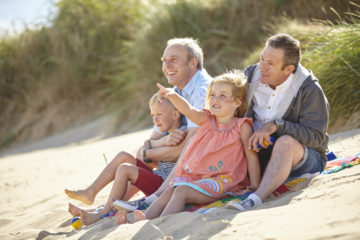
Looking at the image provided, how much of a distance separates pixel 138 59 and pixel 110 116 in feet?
6.13

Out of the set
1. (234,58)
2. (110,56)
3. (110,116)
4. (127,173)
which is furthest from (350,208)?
(110,56)

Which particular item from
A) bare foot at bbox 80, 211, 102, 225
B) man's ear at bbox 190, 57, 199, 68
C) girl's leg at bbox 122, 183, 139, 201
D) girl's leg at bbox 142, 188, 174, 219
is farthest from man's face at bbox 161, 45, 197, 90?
bare foot at bbox 80, 211, 102, 225

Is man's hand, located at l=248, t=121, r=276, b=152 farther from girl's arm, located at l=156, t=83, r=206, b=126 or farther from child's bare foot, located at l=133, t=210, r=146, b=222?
child's bare foot, located at l=133, t=210, r=146, b=222

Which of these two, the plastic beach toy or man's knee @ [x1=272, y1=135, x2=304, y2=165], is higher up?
man's knee @ [x1=272, y1=135, x2=304, y2=165]

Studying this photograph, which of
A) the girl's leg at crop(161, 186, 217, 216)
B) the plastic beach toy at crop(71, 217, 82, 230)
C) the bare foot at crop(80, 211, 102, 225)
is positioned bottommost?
the plastic beach toy at crop(71, 217, 82, 230)

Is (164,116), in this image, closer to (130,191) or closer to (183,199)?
(130,191)

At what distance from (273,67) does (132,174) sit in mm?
1453

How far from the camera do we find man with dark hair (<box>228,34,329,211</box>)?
11.2ft

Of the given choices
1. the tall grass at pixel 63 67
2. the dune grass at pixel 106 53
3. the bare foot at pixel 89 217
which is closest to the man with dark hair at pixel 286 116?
the bare foot at pixel 89 217

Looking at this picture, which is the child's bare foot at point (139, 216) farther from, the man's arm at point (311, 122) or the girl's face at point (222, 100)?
the man's arm at point (311, 122)

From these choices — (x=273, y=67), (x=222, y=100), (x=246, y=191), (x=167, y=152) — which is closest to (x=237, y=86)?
(x=222, y=100)

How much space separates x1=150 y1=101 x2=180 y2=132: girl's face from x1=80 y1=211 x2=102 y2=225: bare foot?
96 cm

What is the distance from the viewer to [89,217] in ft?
12.8

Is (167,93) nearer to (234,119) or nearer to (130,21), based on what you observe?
(234,119)
